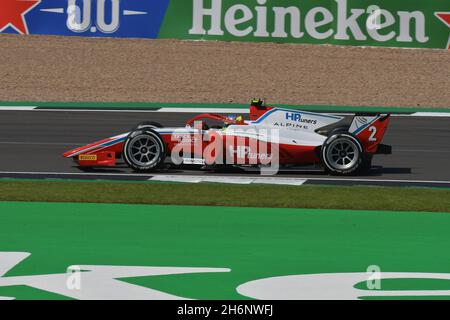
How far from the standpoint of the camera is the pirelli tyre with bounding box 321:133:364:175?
51.4ft

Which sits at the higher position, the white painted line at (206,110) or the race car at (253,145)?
the white painted line at (206,110)

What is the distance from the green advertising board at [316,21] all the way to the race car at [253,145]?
14965mm

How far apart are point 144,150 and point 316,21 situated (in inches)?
636

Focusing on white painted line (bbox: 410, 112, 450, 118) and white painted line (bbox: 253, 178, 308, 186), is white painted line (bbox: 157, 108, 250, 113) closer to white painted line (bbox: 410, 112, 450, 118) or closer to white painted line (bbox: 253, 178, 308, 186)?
white painted line (bbox: 410, 112, 450, 118)

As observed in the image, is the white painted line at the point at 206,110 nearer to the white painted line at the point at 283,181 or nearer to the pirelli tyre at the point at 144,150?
the pirelli tyre at the point at 144,150

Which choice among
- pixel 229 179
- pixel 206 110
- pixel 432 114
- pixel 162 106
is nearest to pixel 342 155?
pixel 229 179

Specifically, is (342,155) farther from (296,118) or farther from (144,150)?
(144,150)

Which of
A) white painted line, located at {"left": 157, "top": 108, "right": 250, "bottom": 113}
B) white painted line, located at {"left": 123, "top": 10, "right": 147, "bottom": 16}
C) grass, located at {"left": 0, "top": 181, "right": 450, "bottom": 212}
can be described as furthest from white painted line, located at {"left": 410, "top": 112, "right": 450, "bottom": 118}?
grass, located at {"left": 0, "top": 181, "right": 450, "bottom": 212}

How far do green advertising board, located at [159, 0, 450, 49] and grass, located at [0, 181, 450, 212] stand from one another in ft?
53.8

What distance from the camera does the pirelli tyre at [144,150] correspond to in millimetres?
15734

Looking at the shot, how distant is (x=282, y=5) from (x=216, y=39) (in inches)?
97.4

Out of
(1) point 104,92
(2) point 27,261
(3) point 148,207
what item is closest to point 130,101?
(1) point 104,92

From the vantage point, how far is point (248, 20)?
3120 cm

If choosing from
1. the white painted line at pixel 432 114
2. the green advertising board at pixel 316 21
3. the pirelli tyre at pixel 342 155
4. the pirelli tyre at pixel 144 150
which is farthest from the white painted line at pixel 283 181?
the green advertising board at pixel 316 21
